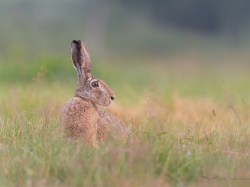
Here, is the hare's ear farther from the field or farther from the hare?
the field

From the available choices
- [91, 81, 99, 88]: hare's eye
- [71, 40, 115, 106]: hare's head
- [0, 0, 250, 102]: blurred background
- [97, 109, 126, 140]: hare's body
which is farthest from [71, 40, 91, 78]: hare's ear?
[0, 0, 250, 102]: blurred background

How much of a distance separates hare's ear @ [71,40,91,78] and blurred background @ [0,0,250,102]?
33.8ft

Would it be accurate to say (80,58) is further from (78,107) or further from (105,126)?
(105,126)

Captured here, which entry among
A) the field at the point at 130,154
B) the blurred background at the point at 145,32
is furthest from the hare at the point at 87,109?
the blurred background at the point at 145,32

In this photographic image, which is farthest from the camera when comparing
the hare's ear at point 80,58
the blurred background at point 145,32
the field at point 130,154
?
the blurred background at point 145,32

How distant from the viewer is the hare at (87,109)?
5.95 m

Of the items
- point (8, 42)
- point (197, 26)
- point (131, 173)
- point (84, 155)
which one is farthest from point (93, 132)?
point (197, 26)

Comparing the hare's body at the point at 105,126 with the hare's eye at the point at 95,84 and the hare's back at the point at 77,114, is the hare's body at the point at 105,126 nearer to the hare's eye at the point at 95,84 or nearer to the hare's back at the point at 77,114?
the hare's back at the point at 77,114

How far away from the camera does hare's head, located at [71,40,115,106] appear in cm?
622

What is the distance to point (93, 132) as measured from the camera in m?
6.01

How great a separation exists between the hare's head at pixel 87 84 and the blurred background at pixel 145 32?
33.9 ft

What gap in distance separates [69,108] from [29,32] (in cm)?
1414

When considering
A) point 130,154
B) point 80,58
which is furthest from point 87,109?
point 130,154

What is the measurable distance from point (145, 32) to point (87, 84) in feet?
46.8
